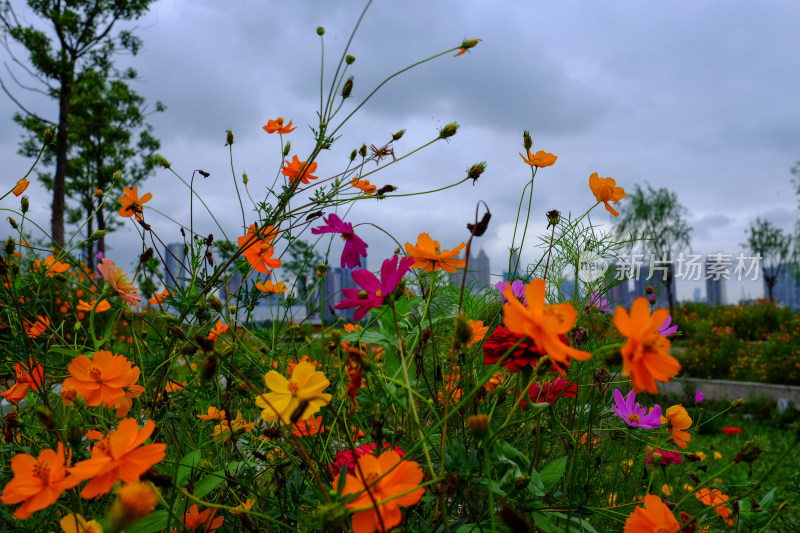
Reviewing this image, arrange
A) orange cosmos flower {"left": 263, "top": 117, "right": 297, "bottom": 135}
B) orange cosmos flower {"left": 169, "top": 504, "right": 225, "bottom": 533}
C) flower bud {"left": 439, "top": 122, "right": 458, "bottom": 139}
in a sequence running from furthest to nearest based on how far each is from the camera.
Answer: orange cosmos flower {"left": 263, "top": 117, "right": 297, "bottom": 135} < flower bud {"left": 439, "top": 122, "right": 458, "bottom": 139} < orange cosmos flower {"left": 169, "top": 504, "right": 225, "bottom": 533}

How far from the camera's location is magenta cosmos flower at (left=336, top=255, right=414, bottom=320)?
21.6 inches

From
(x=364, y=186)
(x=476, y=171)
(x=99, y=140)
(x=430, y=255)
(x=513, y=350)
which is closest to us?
(x=513, y=350)

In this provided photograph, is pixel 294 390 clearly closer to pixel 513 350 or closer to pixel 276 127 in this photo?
pixel 513 350

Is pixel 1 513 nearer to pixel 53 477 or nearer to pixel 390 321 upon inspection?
pixel 53 477

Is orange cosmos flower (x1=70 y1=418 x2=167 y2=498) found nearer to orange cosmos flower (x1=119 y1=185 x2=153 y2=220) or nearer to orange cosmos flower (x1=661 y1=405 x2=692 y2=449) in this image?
orange cosmos flower (x1=119 y1=185 x2=153 y2=220)

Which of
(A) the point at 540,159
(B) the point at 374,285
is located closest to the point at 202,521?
(B) the point at 374,285

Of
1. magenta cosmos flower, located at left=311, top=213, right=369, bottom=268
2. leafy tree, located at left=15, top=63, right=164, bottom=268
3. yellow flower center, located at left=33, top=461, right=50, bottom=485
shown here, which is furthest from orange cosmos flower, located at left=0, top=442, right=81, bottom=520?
leafy tree, located at left=15, top=63, right=164, bottom=268

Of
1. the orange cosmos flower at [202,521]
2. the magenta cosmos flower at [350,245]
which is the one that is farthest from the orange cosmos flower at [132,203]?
the orange cosmos flower at [202,521]

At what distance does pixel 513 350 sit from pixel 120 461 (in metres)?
0.36

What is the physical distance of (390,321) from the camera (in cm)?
85

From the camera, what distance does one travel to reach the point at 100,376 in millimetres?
585

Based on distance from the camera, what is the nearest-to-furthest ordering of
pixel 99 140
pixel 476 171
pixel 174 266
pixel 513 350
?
pixel 513 350 < pixel 476 171 < pixel 174 266 < pixel 99 140

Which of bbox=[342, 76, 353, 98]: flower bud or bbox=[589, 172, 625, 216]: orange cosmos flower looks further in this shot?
bbox=[342, 76, 353, 98]: flower bud

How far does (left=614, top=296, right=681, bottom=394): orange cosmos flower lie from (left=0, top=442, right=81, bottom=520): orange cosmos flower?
17.8 inches
